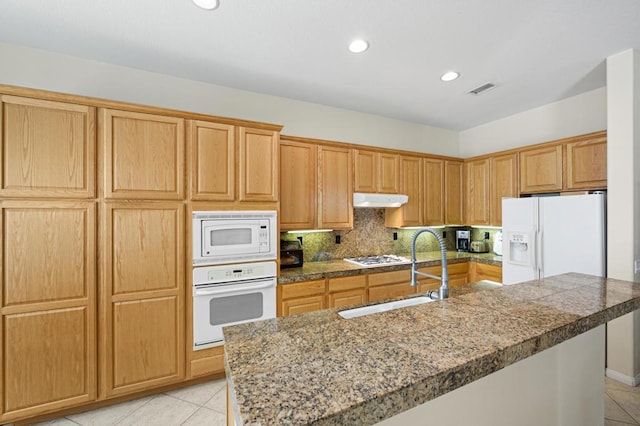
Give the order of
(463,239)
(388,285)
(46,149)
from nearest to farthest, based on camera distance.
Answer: (46,149) < (388,285) < (463,239)

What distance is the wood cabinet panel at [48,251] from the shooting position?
6.32 feet

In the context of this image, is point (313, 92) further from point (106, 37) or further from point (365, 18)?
point (106, 37)

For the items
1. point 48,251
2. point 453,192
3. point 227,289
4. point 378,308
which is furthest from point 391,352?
point 453,192

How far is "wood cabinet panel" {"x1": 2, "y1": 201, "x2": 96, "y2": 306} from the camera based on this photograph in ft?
6.32

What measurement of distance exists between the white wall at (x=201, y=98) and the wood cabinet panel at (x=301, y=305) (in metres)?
1.88

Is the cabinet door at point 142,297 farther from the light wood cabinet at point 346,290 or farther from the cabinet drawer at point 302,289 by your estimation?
the light wood cabinet at point 346,290

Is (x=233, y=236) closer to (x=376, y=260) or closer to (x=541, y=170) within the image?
(x=376, y=260)

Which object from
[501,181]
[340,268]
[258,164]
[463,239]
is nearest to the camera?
[258,164]

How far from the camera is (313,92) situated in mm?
3229

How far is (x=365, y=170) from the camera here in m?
3.56

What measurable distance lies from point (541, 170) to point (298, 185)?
2.79 meters

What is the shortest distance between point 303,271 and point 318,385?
2.33 meters

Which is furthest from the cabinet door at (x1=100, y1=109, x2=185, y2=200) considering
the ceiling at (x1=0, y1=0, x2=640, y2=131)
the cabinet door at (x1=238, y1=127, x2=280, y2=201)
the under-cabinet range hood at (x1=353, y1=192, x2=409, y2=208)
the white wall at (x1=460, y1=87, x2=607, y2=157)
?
the white wall at (x1=460, y1=87, x2=607, y2=157)

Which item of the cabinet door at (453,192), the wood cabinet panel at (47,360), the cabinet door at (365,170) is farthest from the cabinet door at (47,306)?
the cabinet door at (453,192)
